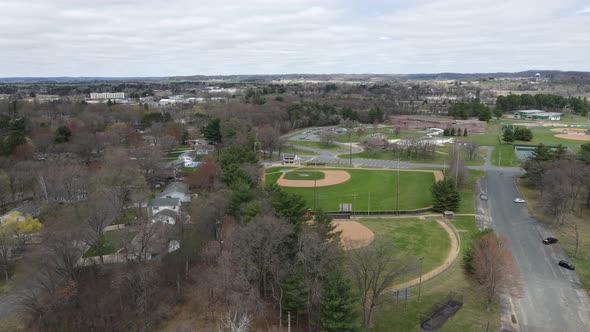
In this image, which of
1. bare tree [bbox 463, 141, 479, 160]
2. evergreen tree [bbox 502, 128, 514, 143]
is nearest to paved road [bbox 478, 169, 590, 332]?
bare tree [bbox 463, 141, 479, 160]

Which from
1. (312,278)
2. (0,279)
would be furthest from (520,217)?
(0,279)

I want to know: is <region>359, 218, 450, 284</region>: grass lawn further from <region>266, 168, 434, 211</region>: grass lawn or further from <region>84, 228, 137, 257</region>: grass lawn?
<region>84, 228, 137, 257</region>: grass lawn

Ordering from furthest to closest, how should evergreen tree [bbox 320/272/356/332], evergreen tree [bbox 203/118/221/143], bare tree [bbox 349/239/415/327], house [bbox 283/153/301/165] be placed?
1. evergreen tree [bbox 203/118/221/143]
2. house [bbox 283/153/301/165]
3. bare tree [bbox 349/239/415/327]
4. evergreen tree [bbox 320/272/356/332]

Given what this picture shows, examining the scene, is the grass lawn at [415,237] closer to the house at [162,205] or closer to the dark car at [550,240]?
the dark car at [550,240]

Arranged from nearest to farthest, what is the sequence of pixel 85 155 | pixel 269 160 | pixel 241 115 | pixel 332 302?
pixel 332 302, pixel 85 155, pixel 269 160, pixel 241 115

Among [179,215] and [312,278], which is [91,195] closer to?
[179,215]

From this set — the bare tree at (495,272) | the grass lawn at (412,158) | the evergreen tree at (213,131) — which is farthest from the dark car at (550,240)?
the evergreen tree at (213,131)

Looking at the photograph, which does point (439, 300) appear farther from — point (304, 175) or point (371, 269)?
point (304, 175)
